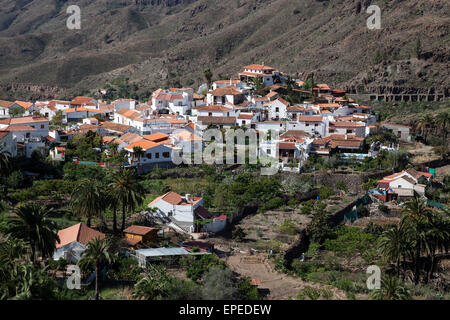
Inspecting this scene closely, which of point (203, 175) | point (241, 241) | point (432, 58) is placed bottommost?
point (241, 241)

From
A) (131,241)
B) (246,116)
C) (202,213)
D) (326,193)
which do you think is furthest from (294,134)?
(131,241)

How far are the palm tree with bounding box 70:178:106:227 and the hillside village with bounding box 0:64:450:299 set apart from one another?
84 mm

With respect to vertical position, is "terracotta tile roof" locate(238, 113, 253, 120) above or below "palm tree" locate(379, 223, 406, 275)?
above

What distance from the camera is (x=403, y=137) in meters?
59.7

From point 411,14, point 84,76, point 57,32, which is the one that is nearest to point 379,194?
point 411,14

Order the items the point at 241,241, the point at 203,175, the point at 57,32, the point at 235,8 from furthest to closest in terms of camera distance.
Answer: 1. the point at 57,32
2. the point at 235,8
3. the point at 203,175
4. the point at 241,241

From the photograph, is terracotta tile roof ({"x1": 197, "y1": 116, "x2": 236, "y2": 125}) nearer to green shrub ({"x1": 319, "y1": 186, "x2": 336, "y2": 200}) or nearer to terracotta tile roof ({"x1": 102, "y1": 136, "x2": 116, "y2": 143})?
terracotta tile roof ({"x1": 102, "y1": 136, "x2": 116, "y2": 143})

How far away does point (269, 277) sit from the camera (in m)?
28.8

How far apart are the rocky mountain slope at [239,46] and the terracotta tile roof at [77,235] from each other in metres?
62.9

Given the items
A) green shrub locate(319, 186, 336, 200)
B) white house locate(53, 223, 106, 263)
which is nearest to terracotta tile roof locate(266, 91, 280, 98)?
green shrub locate(319, 186, 336, 200)

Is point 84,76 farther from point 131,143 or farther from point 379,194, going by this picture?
point 379,194

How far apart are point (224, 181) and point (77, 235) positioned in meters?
17.4

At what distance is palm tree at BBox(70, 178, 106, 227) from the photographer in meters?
31.2
